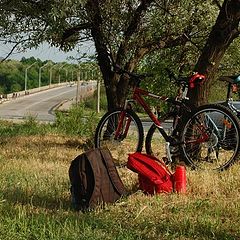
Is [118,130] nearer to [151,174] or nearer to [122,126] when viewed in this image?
[122,126]

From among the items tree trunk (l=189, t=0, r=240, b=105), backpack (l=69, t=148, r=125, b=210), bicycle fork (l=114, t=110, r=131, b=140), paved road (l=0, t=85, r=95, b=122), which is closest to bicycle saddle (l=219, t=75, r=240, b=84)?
tree trunk (l=189, t=0, r=240, b=105)

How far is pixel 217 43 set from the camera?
735 cm

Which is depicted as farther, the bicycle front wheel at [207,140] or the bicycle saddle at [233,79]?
the bicycle saddle at [233,79]

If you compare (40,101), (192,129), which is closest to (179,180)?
(192,129)

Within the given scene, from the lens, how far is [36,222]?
13.9 ft

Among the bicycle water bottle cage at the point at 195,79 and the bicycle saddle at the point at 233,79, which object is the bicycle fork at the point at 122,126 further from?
the bicycle saddle at the point at 233,79

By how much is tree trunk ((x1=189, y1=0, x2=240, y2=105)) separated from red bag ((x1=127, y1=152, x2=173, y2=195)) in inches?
89.1

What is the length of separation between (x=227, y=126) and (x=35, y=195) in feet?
7.94

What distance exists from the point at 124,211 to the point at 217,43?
135 inches

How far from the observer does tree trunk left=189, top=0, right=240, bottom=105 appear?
7.21 meters

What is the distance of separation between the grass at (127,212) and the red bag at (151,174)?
0.11 meters

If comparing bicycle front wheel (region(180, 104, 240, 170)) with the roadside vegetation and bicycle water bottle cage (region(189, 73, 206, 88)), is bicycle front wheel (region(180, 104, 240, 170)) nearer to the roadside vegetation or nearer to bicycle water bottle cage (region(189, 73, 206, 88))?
the roadside vegetation

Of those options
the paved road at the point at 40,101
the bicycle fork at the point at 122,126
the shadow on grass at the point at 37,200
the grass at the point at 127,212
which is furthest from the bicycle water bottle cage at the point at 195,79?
the paved road at the point at 40,101

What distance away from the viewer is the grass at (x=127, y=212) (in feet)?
13.2
